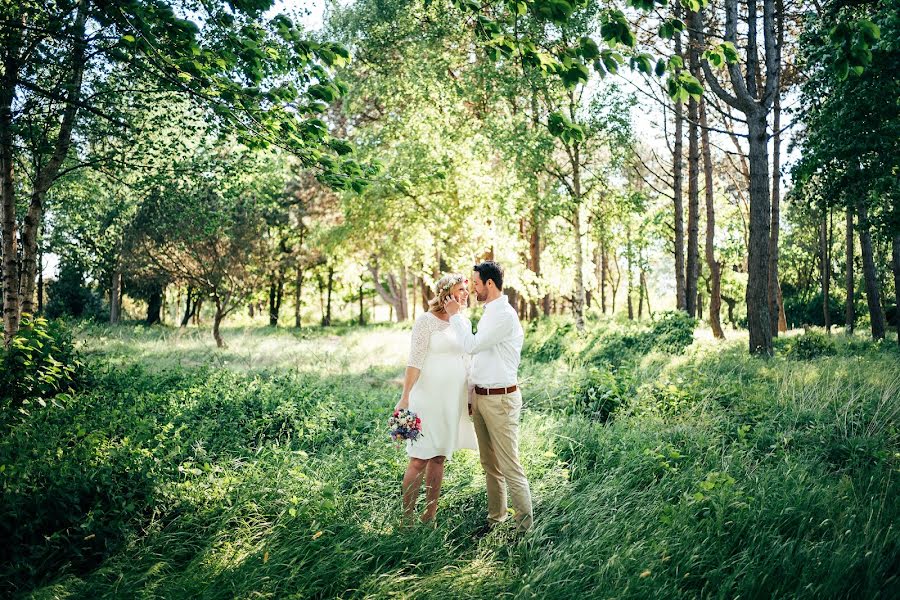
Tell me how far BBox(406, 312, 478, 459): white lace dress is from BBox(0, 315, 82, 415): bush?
15.8 feet

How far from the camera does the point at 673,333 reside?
1352cm

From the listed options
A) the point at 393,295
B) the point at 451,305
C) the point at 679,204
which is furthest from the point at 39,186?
the point at 393,295

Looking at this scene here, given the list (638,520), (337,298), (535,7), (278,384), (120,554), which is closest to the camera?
(535,7)

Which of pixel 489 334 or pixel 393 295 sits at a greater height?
pixel 393 295

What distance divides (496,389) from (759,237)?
954cm

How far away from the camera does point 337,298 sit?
2032 inches

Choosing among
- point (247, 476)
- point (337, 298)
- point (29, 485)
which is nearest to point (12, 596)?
point (29, 485)

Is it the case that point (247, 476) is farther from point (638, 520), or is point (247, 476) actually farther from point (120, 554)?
point (638, 520)

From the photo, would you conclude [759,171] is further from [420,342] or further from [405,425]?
[405,425]

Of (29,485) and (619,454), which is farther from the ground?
(29,485)

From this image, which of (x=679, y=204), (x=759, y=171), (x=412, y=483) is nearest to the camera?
(x=412, y=483)

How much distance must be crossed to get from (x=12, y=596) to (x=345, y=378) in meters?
8.48

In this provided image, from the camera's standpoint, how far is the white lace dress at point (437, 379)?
4.99m

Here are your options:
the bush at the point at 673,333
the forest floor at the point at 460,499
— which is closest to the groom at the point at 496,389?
the forest floor at the point at 460,499
